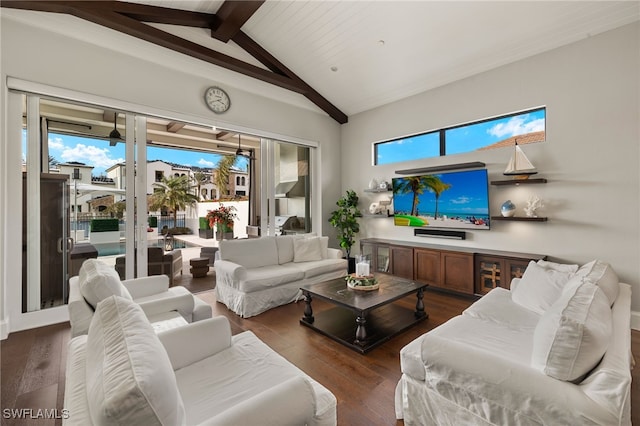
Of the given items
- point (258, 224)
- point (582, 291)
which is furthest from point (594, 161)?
point (258, 224)

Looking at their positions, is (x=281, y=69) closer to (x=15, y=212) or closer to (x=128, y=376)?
(x=15, y=212)

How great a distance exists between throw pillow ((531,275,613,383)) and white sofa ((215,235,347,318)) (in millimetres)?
2805

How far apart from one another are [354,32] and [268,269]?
342 centimetres

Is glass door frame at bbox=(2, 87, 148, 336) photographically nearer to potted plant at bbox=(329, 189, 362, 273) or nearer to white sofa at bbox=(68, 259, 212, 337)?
white sofa at bbox=(68, 259, 212, 337)

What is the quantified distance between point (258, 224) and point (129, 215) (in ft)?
6.68

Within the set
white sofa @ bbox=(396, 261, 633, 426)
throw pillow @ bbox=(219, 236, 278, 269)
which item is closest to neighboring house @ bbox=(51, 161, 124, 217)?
throw pillow @ bbox=(219, 236, 278, 269)

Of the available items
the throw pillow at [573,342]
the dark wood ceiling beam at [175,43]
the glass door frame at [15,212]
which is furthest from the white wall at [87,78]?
the throw pillow at [573,342]

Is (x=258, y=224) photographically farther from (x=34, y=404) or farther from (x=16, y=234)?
(x=34, y=404)

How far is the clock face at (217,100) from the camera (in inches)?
170

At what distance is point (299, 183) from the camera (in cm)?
584

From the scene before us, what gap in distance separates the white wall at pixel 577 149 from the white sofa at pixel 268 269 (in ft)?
7.48

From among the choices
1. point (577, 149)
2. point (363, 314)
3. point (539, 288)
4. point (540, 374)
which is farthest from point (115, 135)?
point (577, 149)

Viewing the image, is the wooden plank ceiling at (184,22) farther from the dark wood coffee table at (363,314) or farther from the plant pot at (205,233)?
the dark wood coffee table at (363,314)

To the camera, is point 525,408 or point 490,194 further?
point 490,194
